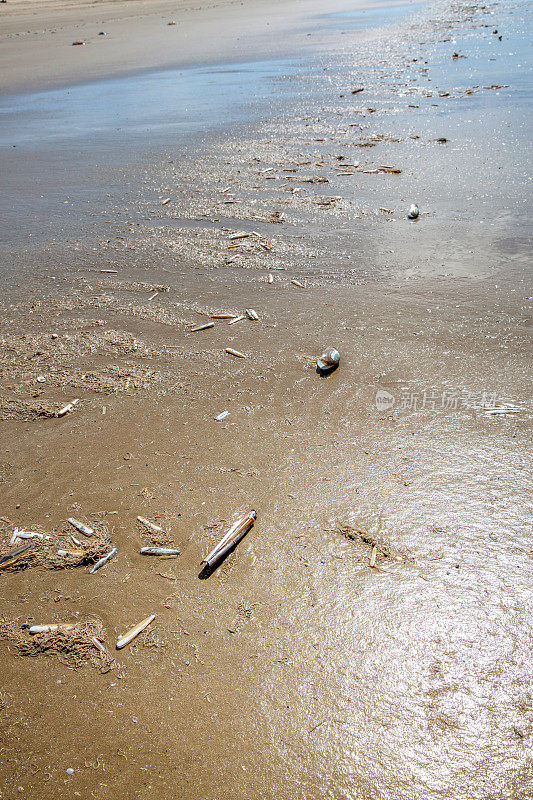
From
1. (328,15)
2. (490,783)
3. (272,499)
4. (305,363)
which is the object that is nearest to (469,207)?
(305,363)

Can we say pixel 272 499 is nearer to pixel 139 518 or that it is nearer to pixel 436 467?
pixel 139 518

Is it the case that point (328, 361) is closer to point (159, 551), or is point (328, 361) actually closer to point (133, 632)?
point (159, 551)

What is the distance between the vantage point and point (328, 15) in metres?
27.9

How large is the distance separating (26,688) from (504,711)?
2.35 m

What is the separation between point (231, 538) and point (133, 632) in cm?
76

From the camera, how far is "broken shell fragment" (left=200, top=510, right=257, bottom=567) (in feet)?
10.9

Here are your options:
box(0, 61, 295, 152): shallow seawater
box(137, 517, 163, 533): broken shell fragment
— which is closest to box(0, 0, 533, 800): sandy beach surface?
box(137, 517, 163, 533): broken shell fragment

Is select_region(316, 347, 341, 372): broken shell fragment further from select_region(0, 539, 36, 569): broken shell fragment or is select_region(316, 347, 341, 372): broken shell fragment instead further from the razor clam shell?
select_region(0, 539, 36, 569): broken shell fragment

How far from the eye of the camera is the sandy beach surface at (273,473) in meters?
2.60

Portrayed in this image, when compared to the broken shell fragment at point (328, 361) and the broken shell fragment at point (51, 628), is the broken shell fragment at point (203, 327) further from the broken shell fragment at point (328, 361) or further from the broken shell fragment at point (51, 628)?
the broken shell fragment at point (51, 628)

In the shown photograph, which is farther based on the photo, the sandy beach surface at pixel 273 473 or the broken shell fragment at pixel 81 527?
the broken shell fragment at pixel 81 527

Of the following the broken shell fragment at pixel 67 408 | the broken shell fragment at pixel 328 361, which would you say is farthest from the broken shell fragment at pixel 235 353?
the broken shell fragment at pixel 67 408

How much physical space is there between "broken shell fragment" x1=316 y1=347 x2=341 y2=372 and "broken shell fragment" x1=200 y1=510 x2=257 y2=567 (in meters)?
1.74

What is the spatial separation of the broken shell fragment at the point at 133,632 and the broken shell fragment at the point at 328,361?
8.52 feet
